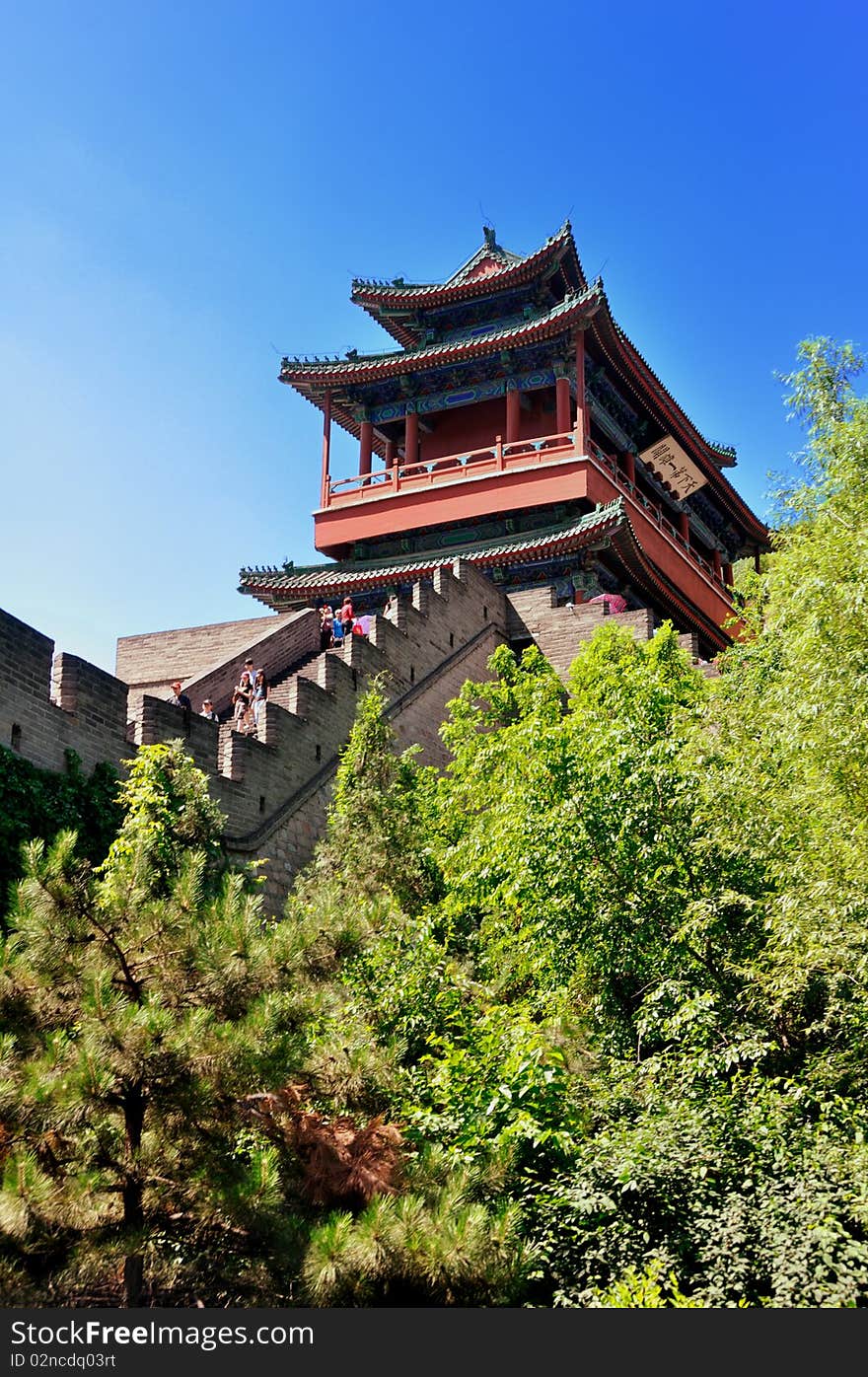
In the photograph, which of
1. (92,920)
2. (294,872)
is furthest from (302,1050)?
(294,872)

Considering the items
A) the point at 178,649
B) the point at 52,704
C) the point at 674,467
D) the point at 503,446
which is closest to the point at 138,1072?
the point at 52,704

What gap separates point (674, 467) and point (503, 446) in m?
5.95

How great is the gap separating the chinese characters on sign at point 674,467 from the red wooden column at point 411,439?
463 cm

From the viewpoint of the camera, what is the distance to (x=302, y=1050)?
6.12 metres

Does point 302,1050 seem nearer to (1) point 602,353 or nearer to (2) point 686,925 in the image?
(2) point 686,925

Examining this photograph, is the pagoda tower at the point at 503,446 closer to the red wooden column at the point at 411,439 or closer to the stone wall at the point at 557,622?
the red wooden column at the point at 411,439

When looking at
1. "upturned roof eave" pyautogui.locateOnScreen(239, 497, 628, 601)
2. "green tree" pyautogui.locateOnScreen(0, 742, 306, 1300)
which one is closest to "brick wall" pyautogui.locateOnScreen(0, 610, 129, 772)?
"green tree" pyautogui.locateOnScreen(0, 742, 306, 1300)

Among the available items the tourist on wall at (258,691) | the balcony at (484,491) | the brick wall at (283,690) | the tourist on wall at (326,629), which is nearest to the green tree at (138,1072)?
the brick wall at (283,690)

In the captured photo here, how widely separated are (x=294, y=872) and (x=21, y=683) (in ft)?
11.9

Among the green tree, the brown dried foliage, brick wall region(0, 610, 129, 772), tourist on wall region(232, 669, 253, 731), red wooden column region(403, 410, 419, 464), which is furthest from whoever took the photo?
red wooden column region(403, 410, 419, 464)

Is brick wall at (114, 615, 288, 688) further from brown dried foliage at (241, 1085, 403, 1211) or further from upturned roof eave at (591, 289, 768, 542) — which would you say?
brown dried foliage at (241, 1085, 403, 1211)

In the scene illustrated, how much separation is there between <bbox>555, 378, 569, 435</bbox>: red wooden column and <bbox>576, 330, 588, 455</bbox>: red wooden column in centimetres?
21

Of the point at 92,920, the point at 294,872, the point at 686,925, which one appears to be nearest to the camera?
the point at 92,920

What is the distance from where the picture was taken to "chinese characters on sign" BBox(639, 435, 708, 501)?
2644 centimetres
